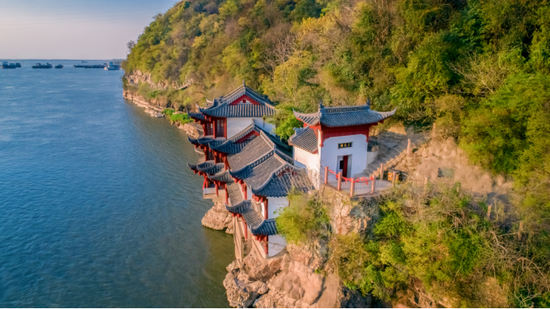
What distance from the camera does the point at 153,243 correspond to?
2592 centimetres

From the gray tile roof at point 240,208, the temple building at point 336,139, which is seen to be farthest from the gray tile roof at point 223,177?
the temple building at point 336,139

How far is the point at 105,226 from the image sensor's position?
28.3 m

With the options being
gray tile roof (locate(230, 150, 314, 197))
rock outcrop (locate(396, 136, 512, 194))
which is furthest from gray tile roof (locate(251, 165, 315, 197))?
rock outcrop (locate(396, 136, 512, 194))

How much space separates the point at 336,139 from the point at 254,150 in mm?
5714

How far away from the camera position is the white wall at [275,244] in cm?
1926

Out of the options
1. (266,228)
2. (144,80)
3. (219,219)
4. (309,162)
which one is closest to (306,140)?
(309,162)

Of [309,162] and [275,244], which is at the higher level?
[309,162]

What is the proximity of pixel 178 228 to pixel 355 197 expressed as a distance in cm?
1635

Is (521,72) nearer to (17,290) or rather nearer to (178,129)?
(17,290)

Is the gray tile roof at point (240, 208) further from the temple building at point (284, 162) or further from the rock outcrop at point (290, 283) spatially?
the rock outcrop at point (290, 283)

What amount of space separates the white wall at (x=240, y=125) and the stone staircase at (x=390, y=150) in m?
7.18

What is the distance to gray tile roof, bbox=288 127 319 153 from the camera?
18.4m

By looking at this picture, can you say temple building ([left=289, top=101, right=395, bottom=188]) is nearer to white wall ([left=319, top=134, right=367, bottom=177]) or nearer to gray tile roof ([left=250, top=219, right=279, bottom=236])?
white wall ([left=319, top=134, right=367, bottom=177])

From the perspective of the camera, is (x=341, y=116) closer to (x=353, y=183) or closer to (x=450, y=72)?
(x=353, y=183)
